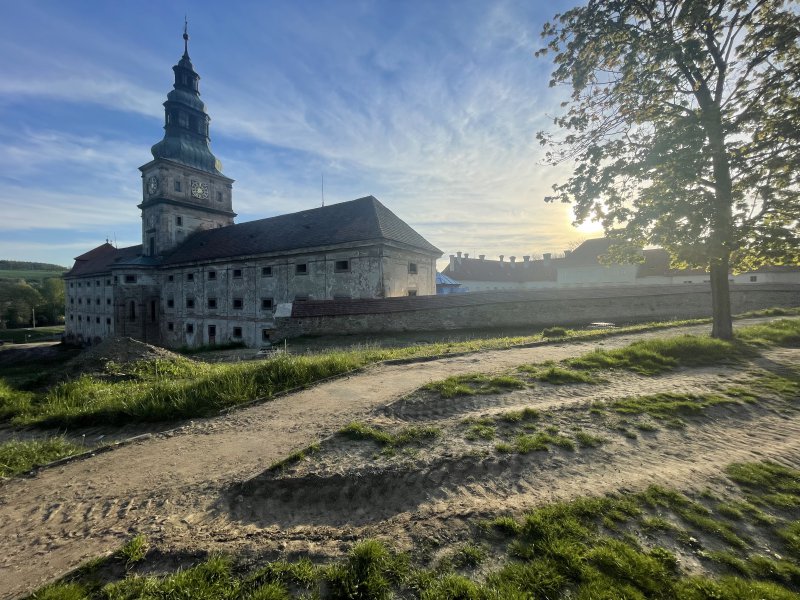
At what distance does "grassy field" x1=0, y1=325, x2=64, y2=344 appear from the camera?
49291 mm

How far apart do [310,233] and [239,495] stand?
2381 cm

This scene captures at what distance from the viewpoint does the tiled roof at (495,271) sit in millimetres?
54812

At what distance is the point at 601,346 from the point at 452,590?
374 inches

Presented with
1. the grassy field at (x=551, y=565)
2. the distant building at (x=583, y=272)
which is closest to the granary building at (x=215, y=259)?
the distant building at (x=583, y=272)

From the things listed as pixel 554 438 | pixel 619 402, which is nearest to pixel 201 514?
pixel 554 438

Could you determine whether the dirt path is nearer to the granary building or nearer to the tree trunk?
the tree trunk

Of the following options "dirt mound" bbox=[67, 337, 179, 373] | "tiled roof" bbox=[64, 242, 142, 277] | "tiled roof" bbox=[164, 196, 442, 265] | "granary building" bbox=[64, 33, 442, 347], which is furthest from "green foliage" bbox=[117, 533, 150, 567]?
"tiled roof" bbox=[64, 242, 142, 277]

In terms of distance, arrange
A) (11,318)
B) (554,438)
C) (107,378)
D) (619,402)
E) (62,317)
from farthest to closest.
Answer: (62,317) < (11,318) < (107,378) < (619,402) < (554,438)

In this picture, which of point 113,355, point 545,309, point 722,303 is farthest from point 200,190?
point 722,303

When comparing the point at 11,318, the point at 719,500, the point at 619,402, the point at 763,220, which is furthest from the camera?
the point at 11,318

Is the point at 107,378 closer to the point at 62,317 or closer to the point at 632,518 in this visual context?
the point at 632,518

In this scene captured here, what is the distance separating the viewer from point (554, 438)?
15.7 ft

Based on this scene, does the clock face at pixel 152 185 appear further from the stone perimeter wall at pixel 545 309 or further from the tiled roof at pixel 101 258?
the stone perimeter wall at pixel 545 309

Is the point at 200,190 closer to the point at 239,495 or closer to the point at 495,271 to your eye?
the point at 239,495
